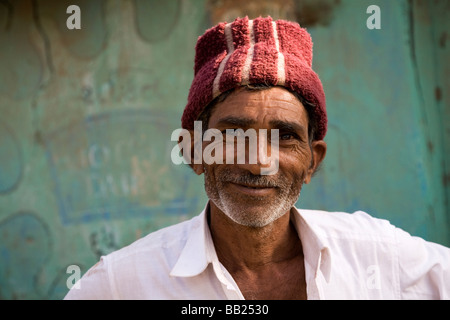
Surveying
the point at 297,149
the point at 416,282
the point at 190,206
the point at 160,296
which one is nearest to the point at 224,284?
the point at 160,296

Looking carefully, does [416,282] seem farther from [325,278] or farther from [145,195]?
[145,195]

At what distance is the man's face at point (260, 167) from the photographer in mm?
2309

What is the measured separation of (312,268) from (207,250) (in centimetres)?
53

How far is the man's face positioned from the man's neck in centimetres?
12

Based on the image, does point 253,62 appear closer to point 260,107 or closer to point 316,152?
point 260,107

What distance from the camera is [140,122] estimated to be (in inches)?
177

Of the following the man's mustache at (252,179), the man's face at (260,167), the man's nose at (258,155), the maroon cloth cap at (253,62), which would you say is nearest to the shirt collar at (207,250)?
the man's face at (260,167)

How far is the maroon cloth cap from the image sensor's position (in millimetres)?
2375

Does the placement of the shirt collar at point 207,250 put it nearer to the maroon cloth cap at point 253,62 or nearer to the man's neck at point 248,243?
the man's neck at point 248,243

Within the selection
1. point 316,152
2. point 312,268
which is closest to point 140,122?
point 316,152

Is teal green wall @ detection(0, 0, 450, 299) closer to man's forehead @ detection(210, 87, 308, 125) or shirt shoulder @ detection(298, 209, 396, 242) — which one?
shirt shoulder @ detection(298, 209, 396, 242)

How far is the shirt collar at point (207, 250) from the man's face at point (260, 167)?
0.18 metres

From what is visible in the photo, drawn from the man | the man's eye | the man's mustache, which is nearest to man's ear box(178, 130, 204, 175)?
the man
